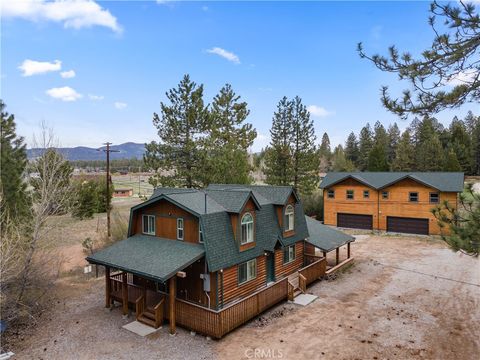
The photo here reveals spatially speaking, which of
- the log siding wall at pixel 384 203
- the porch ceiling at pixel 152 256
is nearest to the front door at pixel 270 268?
the porch ceiling at pixel 152 256

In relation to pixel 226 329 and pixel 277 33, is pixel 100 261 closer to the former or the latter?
pixel 226 329

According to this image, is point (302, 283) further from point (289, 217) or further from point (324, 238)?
point (324, 238)

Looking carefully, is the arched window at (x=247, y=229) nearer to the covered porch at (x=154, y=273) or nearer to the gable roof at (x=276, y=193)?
the covered porch at (x=154, y=273)

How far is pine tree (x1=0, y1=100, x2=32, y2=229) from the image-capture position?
2360 cm

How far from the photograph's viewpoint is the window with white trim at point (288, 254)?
55.9 ft

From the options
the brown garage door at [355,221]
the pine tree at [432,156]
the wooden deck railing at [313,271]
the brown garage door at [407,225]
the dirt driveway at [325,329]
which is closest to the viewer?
the dirt driveway at [325,329]

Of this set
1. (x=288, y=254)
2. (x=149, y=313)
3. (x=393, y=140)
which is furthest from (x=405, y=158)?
(x=149, y=313)

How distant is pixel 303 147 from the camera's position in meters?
37.1

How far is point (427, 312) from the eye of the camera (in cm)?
1355

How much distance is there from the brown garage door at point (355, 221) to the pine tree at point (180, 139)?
17.1 metres

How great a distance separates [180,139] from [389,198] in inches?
830

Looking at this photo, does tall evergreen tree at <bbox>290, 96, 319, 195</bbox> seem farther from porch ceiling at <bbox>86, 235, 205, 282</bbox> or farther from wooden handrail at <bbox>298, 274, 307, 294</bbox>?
porch ceiling at <bbox>86, 235, 205, 282</bbox>

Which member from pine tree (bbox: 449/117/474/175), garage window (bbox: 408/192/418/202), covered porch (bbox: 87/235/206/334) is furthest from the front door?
pine tree (bbox: 449/117/474/175)

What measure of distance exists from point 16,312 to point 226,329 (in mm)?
8187
